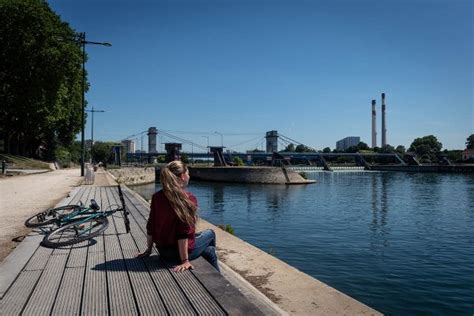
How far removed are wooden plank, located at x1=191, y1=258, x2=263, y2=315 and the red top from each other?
39 centimetres

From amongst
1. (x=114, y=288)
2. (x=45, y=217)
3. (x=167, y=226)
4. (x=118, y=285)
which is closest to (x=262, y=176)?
(x=45, y=217)

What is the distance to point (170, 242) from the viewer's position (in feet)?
16.5

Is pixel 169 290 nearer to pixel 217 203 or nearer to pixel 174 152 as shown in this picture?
pixel 174 152

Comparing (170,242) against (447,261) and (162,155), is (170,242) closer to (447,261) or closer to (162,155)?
(447,261)

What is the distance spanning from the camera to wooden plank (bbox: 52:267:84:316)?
12.5ft

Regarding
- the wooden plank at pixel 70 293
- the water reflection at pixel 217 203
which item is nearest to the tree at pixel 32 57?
the water reflection at pixel 217 203

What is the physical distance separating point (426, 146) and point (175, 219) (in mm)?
187097

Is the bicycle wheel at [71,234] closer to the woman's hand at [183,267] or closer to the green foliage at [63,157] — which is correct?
the woman's hand at [183,267]

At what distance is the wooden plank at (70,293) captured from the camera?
12.5ft

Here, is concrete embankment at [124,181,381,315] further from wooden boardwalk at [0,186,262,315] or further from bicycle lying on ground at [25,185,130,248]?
bicycle lying on ground at [25,185,130,248]

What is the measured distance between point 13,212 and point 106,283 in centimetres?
942

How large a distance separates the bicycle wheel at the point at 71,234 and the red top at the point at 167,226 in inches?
83.1

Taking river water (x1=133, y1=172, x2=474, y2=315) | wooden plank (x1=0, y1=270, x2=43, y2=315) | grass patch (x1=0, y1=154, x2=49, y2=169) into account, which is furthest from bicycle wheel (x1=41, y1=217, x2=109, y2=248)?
grass patch (x1=0, y1=154, x2=49, y2=169)

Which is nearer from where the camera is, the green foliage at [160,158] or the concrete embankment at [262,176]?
the concrete embankment at [262,176]
